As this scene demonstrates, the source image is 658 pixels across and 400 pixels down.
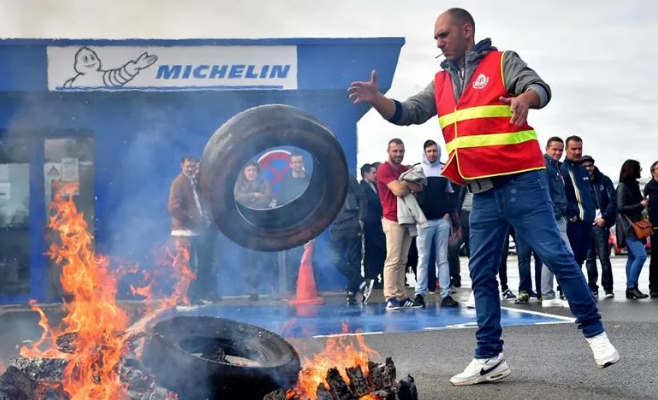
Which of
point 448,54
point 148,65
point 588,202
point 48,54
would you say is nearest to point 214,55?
point 148,65

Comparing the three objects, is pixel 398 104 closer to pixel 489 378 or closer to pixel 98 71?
pixel 489 378

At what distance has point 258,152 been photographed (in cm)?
430

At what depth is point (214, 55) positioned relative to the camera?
40.4 ft

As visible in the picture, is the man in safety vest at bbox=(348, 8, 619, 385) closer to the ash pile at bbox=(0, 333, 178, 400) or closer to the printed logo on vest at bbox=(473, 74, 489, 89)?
the printed logo on vest at bbox=(473, 74, 489, 89)

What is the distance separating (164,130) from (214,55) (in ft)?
5.71

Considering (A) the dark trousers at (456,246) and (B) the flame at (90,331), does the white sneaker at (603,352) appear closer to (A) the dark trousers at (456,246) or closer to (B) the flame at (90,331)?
(B) the flame at (90,331)

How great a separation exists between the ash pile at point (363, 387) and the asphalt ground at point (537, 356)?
56 centimetres

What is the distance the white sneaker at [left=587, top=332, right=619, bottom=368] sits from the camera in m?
4.78

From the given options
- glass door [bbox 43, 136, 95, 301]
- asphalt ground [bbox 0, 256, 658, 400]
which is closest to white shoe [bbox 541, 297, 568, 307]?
asphalt ground [bbox 0, 256, 658, 400]

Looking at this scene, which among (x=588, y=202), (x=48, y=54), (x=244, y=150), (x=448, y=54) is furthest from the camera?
(x=48, y=54)

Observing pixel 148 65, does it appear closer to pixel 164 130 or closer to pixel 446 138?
pixel 164 130

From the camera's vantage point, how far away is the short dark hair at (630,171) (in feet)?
37.7

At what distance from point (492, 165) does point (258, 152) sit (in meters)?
1.58

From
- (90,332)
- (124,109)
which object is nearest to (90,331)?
(90,332)
